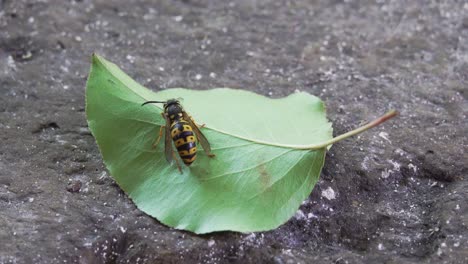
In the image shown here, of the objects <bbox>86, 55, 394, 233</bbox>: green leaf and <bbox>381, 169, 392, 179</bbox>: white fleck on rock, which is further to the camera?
<bbox>381, 169, 392, 179</bbox>: white fleck on rock

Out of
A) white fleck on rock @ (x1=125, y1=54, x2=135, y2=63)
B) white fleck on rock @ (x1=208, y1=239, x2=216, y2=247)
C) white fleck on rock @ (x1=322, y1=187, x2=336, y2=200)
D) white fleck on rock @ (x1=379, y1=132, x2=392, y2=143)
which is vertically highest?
white fleck on rock @ (x1=379, y1=132, x2=392, y2=143)

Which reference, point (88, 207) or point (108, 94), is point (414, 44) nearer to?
point (108, 94)

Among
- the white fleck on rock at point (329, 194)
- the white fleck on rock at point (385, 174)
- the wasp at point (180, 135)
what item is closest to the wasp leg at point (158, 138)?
the wasp at point (180, 135)

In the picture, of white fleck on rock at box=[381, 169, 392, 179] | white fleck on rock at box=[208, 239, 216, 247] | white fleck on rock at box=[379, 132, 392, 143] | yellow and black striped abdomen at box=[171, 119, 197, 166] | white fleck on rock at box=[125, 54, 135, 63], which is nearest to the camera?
white fleck on rock at box=[208, 239, 216, 247]

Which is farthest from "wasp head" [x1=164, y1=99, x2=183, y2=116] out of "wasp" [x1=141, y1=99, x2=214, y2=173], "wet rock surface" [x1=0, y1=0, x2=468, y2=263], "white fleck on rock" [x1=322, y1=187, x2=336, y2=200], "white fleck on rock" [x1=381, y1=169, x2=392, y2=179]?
"white fleck on rock" [x1=381, y1=169, x2=392, y2=179]

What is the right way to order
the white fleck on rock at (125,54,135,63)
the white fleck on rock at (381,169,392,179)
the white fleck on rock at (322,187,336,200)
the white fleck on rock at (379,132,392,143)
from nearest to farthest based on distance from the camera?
1. the white fleck on rock at (322,187,336,200)
2. the white fleck on rock at (381,169,392,179)
3. the white fleck on rock at (379,132,392,143)
4. the white fleck on rock at (125,54,135,63)

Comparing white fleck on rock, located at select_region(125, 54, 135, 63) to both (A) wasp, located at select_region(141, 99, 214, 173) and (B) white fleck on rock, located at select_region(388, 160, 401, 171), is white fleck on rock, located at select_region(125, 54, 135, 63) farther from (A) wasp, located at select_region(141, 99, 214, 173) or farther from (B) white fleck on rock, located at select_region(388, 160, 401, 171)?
(B) white fleck on rock, located at select_region(388, 160, 401, 171)

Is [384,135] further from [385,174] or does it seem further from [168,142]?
[168,142]

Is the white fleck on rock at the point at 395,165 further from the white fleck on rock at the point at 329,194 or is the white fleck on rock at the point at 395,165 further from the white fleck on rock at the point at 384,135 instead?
the white fleck on rock at the point at 329,194
